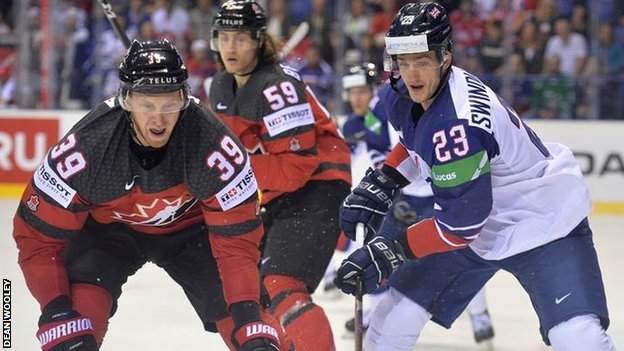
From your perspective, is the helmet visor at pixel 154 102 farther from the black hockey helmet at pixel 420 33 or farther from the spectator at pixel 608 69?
the spectator at pixel 608 69

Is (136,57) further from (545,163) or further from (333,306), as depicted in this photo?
(333,306)

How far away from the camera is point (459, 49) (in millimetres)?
8336

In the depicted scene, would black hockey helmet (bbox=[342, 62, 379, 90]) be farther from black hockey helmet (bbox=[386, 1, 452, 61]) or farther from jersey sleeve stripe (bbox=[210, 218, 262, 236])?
jersey sleeve stripe (bbox=[210, 218, 262, 236])

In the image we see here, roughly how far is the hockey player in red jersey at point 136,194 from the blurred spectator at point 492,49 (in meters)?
5.49

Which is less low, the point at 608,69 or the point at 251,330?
the point at 251,330

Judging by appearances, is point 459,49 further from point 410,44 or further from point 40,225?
point 40,225

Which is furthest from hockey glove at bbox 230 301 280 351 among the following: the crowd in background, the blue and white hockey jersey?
the crowd in background

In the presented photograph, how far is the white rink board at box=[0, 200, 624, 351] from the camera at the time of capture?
4402 millimetres

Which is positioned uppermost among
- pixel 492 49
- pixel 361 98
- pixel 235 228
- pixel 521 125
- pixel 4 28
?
pixel 521 125

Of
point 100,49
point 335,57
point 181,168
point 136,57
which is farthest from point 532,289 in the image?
point 100,49

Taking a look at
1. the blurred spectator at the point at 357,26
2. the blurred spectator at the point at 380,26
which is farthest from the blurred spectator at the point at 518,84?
the blurred spectator at the point at 357,26

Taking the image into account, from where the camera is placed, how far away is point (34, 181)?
2.88 metres

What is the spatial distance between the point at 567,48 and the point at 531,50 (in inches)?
10.1

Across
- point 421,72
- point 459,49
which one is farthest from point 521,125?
point 459,49
